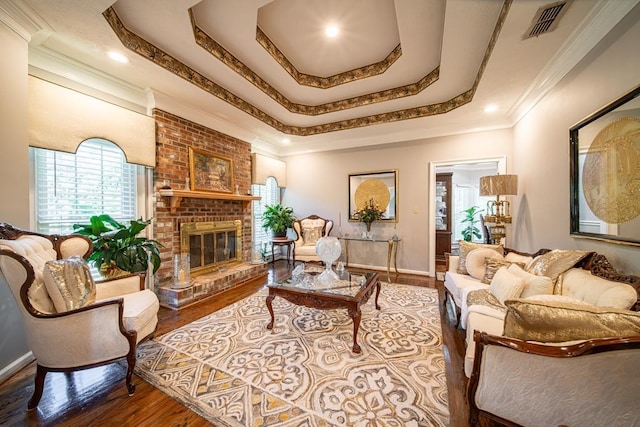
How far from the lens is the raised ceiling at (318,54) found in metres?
1.83

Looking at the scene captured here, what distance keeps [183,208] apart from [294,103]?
2.38 meters

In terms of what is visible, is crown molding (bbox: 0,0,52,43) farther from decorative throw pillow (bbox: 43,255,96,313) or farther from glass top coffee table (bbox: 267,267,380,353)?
glass top coffee table (bbox: 267,267,380,353)

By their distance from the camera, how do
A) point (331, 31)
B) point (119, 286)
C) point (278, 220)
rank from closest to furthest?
point (119, 286) < point (331, 31) < point (278, 220)

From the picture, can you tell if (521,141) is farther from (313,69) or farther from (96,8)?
(96,8)

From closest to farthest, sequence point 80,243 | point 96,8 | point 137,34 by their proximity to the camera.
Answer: point 96,8 → point 80,243 → point 137,34

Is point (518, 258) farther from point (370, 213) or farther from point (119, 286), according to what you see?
point (119, 286)

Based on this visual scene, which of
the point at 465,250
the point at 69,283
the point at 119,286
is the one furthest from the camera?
the point at 465,250

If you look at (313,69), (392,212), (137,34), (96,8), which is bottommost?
(392,212)

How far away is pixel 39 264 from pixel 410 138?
4832 mm

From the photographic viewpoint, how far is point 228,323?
248 centimetres

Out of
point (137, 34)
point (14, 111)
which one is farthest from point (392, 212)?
point (14, 111)

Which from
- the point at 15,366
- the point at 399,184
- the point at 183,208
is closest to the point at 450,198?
the point at 399,184

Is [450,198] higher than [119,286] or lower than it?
higher

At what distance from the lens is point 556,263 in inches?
73.7
